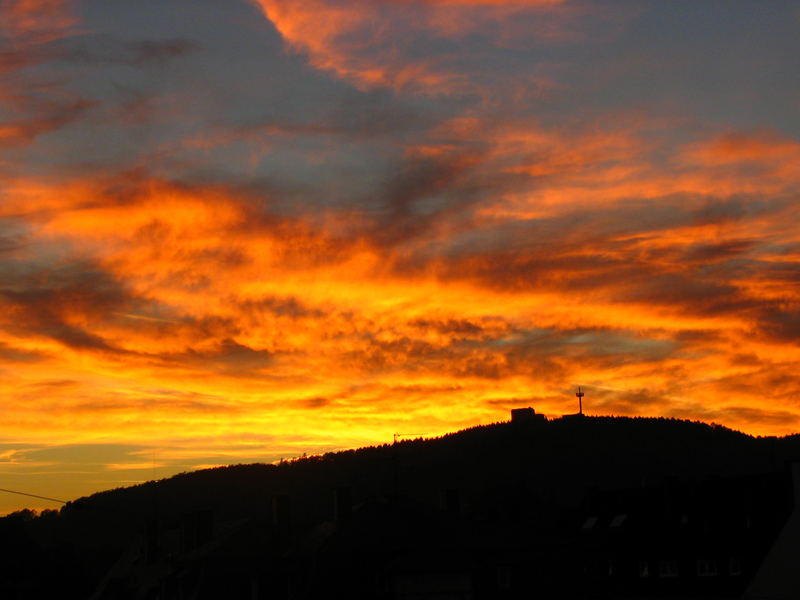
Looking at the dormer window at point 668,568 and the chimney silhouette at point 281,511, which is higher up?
the chimney silhouette at point 281,511

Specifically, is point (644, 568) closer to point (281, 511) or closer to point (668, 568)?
point (668, 568)

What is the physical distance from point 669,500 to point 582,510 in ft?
54.8

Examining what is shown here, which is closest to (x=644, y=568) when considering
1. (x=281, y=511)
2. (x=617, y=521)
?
(x=617, y=521)

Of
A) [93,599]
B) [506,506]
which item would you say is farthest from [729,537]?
[506,506]

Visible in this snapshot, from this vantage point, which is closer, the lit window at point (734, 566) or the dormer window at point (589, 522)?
the lit window at point (734, 566)

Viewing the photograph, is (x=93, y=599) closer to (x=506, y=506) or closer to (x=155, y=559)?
(x=155, y=559)

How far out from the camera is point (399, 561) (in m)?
72.8

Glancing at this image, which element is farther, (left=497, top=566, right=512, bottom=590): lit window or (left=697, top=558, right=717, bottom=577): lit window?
(left=697, top=558, right=717, bottom=577): lit window

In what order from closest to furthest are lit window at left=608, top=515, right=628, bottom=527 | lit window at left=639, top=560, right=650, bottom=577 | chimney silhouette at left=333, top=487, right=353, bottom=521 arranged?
1. chimney silhouette at left=333, top=487, right=353, bottom=521
2. lit window at left=639, top=560, right=650, bottom=577
3. lit window at left=608, top=515, right=628, bottom=527

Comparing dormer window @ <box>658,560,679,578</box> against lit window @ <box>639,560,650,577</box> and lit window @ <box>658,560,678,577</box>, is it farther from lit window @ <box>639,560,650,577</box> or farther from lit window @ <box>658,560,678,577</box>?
lit window @ <box>639,560,650,577</box>

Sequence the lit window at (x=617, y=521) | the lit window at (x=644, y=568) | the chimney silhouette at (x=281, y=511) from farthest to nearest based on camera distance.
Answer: the lit window at (x=617, y=521) → the lit window at (x=644, y=568) → the chimney silhouette at (x=281, y=511)

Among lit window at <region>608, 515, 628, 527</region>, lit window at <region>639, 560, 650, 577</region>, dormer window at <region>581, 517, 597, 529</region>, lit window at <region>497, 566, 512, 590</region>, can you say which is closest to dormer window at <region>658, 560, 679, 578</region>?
lit window at <region>639, 560, 650, 577</region>

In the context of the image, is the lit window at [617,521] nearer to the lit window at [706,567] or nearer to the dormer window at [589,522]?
the dormer window at [589,522]

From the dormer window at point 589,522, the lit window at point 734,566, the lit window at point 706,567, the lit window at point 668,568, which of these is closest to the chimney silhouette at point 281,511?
the lit window at point 668,568
